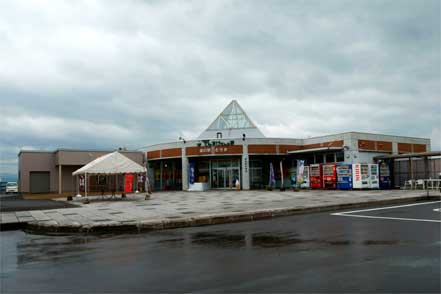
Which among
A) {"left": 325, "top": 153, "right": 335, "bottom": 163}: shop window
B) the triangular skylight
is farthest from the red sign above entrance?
{"left": 325, "top": 153, "right": 335, "bottom": 163}: shop window

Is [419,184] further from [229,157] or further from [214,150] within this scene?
[214,150]

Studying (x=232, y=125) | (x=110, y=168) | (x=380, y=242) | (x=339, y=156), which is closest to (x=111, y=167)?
(x=110, y=168)

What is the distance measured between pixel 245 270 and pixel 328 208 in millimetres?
11658

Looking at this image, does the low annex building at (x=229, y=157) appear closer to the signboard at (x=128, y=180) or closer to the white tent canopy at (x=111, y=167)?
the signboard at (x=128, y=180)

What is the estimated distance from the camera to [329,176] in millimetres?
33438

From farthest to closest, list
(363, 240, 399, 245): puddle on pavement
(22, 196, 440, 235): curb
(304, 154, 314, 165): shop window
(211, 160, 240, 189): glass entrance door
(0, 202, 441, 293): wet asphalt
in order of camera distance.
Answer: (211, 160, 240, 189): glass entrance door → (304, 154, 314, 165): shop window → (22, 196, 440, 235): curb → (363, 240, 399, 245): puddle on pavement → (0, 202, 441, 293): wet asphalt

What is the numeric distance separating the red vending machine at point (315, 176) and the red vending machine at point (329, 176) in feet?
1.42

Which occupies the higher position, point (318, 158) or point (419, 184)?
point (318, 158)

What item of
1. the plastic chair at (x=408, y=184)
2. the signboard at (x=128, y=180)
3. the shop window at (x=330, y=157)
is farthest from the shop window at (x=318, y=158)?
the signboard at (x=128, y=180)

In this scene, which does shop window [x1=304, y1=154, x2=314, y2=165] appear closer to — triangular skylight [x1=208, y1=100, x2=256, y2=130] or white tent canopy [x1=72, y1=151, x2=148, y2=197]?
Answer: triangular skylight [x1=208, y1=100, x2=256, y2=130]

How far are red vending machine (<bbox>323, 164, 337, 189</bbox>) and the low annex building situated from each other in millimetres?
2387

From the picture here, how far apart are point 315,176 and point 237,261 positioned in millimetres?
29015

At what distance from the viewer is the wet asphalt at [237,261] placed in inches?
213

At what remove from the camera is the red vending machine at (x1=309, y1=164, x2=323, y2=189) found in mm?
34234
